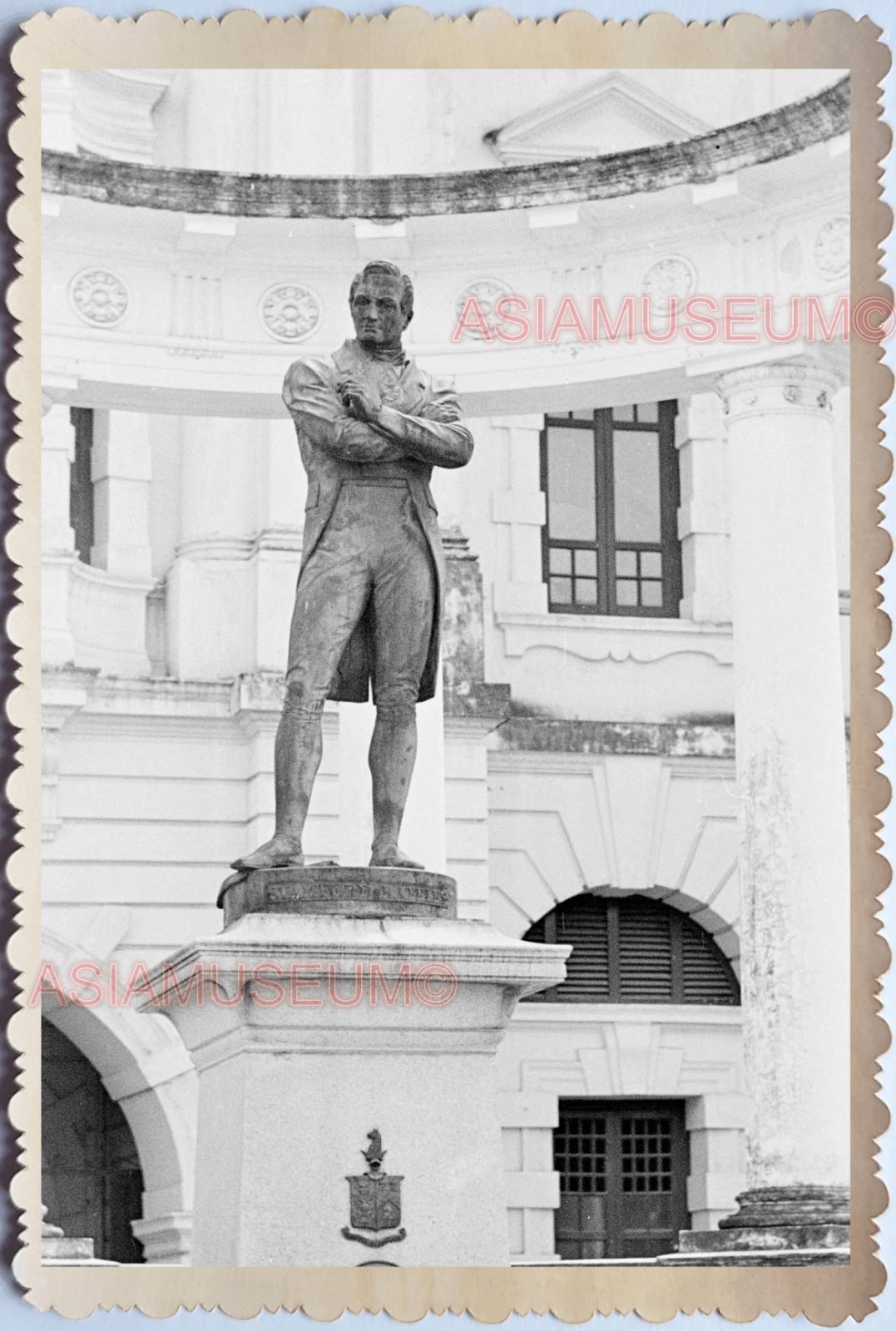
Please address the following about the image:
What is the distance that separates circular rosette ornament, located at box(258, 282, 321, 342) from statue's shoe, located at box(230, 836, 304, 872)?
8.68 meters

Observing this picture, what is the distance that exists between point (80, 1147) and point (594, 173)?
10515mm

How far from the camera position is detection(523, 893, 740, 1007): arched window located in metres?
27.6

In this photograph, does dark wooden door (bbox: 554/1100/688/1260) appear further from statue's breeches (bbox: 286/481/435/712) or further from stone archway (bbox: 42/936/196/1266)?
statue's breeches (bbox: 286/481/435/712)

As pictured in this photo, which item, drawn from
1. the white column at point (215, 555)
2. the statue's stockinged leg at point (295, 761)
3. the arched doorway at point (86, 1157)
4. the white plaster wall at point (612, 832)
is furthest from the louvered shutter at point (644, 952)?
the statue's stockinged leg at point (295, 761)

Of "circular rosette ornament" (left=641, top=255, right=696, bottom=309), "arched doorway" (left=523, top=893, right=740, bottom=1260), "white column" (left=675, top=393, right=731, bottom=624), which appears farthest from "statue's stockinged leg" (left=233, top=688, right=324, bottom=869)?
"white column" (left=675, top=393, right=731, bottom=624)

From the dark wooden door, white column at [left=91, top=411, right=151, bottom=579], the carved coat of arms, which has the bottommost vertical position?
the carved coat of arms

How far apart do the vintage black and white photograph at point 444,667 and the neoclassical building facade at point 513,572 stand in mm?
42

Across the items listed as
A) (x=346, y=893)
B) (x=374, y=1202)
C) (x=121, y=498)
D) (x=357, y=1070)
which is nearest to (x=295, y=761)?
(x=346, y=893)

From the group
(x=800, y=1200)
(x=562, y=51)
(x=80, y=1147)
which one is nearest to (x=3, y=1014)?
(x=562, y=51)

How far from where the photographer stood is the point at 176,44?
1449cm

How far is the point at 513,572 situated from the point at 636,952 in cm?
407

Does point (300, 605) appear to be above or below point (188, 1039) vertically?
above

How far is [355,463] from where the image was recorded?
15062 mm

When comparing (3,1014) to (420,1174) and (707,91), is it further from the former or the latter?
(707,91)
